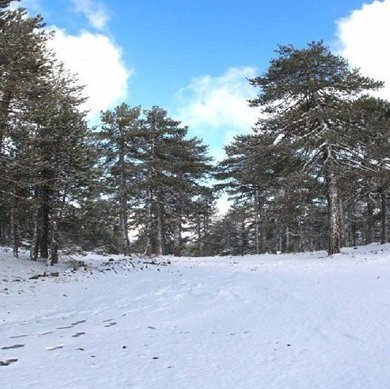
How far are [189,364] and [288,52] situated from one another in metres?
19.9

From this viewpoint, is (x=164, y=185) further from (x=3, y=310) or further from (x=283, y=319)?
(x=283, y=319)

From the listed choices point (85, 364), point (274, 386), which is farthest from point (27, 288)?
point (274, 386)

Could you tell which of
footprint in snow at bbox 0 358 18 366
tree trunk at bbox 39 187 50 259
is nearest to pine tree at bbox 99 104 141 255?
tree trunk at bbox 39 187 50 259

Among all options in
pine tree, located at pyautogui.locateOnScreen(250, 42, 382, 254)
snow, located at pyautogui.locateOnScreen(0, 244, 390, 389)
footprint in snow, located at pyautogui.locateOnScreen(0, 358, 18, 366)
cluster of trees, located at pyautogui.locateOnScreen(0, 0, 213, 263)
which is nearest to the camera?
snow, located at pyautogui.locateOnScreen(0, 244, 390, 389)

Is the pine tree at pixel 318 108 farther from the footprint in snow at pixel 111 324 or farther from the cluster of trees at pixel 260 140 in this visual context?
the footprint in snow at pixel 111 324

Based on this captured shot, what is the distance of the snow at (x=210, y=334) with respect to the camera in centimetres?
558

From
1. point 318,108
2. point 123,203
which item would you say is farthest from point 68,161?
point 318,108

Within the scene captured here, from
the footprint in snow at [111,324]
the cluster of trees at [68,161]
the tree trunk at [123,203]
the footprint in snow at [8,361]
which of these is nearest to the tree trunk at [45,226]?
the cluster of trees at [68,161]

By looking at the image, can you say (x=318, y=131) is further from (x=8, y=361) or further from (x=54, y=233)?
(x=8, y=361)

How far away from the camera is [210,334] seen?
784 cm

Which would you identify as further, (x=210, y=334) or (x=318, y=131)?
(x=318, y=131)

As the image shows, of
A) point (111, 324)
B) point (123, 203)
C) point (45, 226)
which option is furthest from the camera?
point (123, 203)

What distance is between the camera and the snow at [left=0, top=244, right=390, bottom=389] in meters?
5.58

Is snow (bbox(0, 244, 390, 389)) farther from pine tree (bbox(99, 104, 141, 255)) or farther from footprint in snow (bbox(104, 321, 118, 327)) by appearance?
pine tree (bbox(99, 104, 141, 255))
